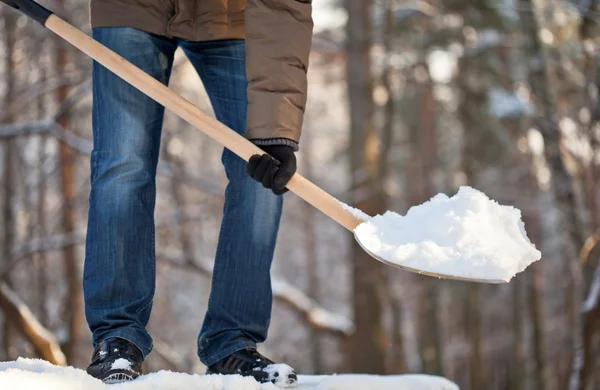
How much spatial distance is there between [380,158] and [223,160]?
9043mm

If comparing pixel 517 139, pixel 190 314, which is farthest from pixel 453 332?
pixel 517 139

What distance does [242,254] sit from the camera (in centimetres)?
254

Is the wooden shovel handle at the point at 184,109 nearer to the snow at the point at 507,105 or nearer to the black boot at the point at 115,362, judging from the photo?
the black boot at the point at 115,362

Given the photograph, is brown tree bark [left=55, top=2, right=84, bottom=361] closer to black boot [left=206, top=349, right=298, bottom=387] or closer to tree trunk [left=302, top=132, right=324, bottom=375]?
black boot [left=206, top=349, right=298, bottom=387]

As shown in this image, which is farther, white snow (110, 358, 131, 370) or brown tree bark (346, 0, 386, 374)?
brown tree bark (346, 0, 386, 374)

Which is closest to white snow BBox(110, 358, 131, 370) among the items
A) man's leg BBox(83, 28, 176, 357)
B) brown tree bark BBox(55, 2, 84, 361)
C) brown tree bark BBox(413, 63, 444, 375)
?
man's leg BBox(83, 28, 176, 357)

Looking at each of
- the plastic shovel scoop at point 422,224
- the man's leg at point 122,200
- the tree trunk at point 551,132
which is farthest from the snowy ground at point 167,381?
the tree trunk at point 551,132

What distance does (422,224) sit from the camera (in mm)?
2342

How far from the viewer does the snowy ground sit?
1.82m

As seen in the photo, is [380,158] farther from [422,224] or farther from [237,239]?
[422,224]

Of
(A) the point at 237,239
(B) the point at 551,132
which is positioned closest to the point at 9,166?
(B) the point at 551,132

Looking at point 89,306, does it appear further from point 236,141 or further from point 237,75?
point 237,75

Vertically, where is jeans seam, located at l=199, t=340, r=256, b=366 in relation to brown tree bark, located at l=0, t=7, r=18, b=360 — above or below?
above

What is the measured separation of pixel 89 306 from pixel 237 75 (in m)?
0.98
